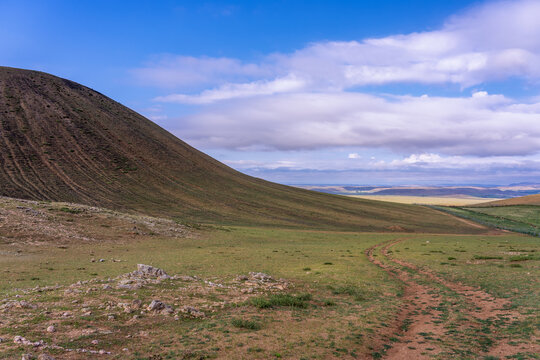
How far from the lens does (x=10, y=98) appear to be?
124812 millimetres

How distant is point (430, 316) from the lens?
17.4m

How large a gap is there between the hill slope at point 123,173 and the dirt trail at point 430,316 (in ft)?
205

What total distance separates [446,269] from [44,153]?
114 m

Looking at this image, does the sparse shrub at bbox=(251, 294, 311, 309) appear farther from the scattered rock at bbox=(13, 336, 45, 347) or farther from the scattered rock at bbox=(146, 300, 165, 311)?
the scattered rock at bbox=(13, 336, 45, 347)

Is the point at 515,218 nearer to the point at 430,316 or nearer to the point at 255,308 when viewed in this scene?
the point at 430,316

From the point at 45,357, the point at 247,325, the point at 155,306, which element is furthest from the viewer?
the point at 155,306

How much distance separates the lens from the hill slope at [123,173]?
8969 cm

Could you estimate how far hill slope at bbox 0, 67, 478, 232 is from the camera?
89.7 m

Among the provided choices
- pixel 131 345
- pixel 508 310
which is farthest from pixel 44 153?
pixel 508 310

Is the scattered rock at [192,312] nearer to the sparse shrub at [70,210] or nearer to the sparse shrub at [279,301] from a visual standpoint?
the sparse shrub at [279,301]

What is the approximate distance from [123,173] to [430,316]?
349ft

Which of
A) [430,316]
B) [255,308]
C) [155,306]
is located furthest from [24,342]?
[430,316]

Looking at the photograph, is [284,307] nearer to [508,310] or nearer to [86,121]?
[508,310]

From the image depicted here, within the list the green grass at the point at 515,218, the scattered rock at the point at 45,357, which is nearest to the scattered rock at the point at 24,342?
the scattered rock at the point at 45,357
